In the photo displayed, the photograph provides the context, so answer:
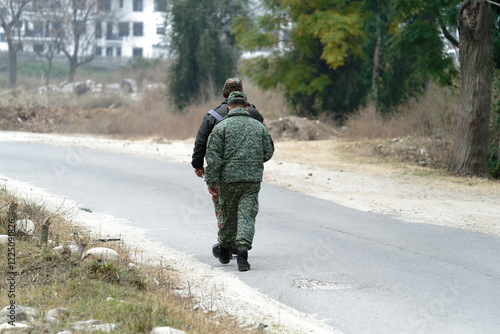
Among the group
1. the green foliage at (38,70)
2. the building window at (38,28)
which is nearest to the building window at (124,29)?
the green foliage at (38,70)

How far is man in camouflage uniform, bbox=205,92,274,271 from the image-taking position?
7.84 m

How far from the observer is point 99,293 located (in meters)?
6.30

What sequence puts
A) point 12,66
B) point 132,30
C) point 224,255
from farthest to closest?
point 132,30
point 12,66
point 224,255

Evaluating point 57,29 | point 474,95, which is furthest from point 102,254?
point 57,29

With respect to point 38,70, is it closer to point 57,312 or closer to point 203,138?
point 203,138

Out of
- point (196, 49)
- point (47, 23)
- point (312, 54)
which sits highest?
point (47, 23)

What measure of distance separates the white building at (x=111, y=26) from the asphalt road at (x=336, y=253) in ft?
191

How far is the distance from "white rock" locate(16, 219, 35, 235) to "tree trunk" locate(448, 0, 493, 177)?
12027mm

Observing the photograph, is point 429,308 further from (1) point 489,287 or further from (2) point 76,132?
(2) point 76,132

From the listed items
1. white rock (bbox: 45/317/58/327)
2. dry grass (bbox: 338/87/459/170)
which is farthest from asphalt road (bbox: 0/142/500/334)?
dry grass (bbox: 338/87/459/170)

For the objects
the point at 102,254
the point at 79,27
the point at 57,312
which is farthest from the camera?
the point at 79,27

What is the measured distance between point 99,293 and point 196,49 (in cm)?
3377

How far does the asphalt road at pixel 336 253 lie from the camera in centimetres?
659

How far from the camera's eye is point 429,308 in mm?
6664
